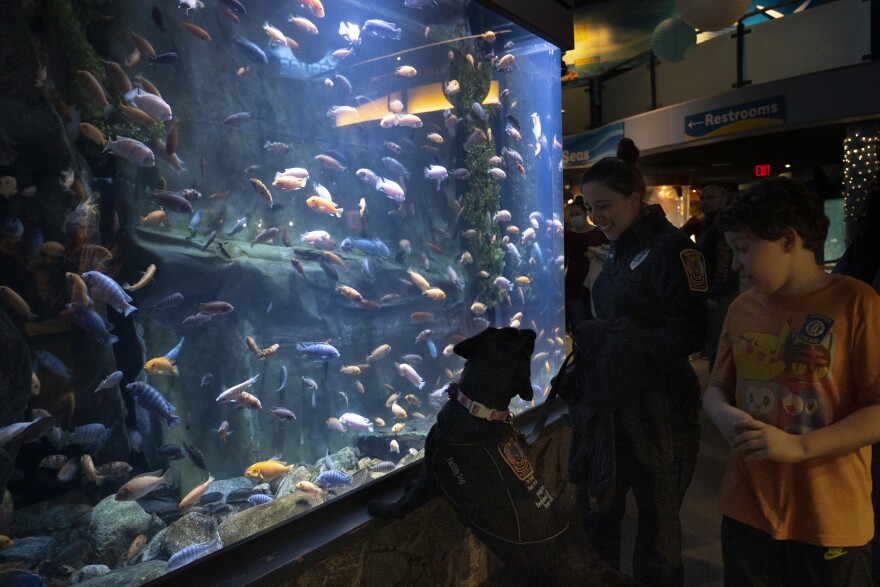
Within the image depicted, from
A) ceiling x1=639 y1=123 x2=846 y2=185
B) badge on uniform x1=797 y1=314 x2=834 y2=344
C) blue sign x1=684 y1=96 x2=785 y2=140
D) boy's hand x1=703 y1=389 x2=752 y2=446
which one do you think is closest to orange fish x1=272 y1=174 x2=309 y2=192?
boy's hand x1=703 y1=389 x2=752 y2=446

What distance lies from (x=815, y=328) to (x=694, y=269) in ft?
2.44

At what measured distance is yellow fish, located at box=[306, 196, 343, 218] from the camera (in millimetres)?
4465

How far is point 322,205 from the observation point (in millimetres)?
4574

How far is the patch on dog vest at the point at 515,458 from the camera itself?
2.36 metres

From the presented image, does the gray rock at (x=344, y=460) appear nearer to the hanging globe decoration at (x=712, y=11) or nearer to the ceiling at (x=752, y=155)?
the hanging globe decoration at (x=712, y=11)

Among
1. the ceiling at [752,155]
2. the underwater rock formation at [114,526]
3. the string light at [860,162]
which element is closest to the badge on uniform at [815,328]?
the underwater rock formation at [114,526]

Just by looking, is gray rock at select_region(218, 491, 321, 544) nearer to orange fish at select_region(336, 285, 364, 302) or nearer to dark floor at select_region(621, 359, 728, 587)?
orange fish at select_region(336, 285, 364, 302)

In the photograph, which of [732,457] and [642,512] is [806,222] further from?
[642,512]

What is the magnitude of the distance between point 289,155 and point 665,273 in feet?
10.6

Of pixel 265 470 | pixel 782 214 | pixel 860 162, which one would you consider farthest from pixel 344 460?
pixel 860 162

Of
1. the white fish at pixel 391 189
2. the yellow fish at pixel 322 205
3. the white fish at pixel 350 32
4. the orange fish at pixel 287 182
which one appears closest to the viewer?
the orange fish at pixel 287 182

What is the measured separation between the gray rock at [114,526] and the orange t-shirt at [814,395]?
9.37 ft

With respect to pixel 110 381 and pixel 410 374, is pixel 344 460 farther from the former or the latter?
pixel 110 381

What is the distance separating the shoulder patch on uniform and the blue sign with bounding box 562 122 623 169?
12297 millimetres
